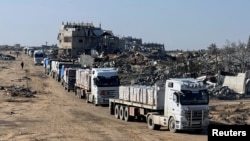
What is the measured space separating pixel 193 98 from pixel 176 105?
0.92 meters

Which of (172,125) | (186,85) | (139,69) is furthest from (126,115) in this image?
(139,69)

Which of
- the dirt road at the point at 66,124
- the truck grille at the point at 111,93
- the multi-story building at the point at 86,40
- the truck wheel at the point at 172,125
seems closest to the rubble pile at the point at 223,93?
the truck grille at the point at 111,93

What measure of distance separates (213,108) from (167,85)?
13.5m

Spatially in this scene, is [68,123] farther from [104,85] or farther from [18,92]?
[18,92]

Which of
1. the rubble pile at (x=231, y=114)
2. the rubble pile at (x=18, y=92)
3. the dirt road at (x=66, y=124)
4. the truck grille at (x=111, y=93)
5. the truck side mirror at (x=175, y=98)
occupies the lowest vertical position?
the dirt road at (x=66, y=124)

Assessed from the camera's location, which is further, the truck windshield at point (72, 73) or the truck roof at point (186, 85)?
the truck windshield at point (72, 73)

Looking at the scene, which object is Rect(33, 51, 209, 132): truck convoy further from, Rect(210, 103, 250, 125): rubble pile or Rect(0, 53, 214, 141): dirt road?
Rect(210, 103, 250, 125): rubble pile

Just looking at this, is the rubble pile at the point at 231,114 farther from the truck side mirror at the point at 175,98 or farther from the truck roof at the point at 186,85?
the truck side mirror at the point at 175,98

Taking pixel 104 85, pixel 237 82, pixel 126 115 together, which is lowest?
pixel 126 115

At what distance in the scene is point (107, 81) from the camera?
3962 cm

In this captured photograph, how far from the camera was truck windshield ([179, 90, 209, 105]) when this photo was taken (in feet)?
82.9

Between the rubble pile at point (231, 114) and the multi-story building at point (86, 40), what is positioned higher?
the multi-story building at point (86, 40)

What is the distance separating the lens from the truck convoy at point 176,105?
25219mm

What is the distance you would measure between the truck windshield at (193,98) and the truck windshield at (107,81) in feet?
47.1
